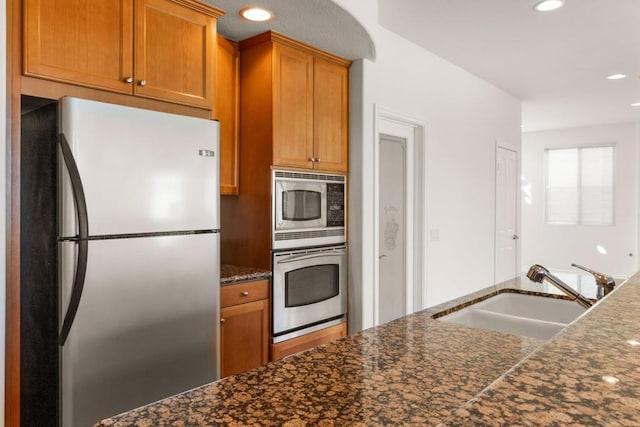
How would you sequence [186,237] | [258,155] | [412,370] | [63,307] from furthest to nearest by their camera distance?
1. [258,155]
2. [186,237]
3. [63,307]
4. [412,370]

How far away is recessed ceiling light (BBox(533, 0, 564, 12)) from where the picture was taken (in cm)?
288

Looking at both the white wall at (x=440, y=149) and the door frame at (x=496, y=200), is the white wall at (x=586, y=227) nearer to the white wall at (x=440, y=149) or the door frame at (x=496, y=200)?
the door frame at (x=496, y=200)

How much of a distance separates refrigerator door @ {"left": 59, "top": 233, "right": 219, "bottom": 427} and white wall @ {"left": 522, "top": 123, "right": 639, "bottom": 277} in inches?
290

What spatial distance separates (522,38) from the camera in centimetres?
357

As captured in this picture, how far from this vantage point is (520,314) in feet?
6.39

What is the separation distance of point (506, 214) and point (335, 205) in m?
3.08

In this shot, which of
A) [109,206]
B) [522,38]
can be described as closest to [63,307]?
[109,206]

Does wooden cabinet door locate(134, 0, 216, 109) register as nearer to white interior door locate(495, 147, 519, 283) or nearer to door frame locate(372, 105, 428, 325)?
door frame locate(372, 105, 428, 325)

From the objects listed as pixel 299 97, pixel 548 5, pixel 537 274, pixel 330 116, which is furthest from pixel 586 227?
pixel 537 274

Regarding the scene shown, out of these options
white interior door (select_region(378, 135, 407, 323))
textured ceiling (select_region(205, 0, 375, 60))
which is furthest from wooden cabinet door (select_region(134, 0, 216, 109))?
white interior door (select_region(378, 135, 407, 323))

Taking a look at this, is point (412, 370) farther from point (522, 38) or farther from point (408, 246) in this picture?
point (522, 38)

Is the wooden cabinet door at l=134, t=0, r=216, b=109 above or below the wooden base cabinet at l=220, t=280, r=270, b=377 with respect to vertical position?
above

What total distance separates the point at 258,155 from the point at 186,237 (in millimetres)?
914

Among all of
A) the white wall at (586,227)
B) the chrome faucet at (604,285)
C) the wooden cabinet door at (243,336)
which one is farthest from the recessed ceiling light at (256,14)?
the white wall at (586,227)
